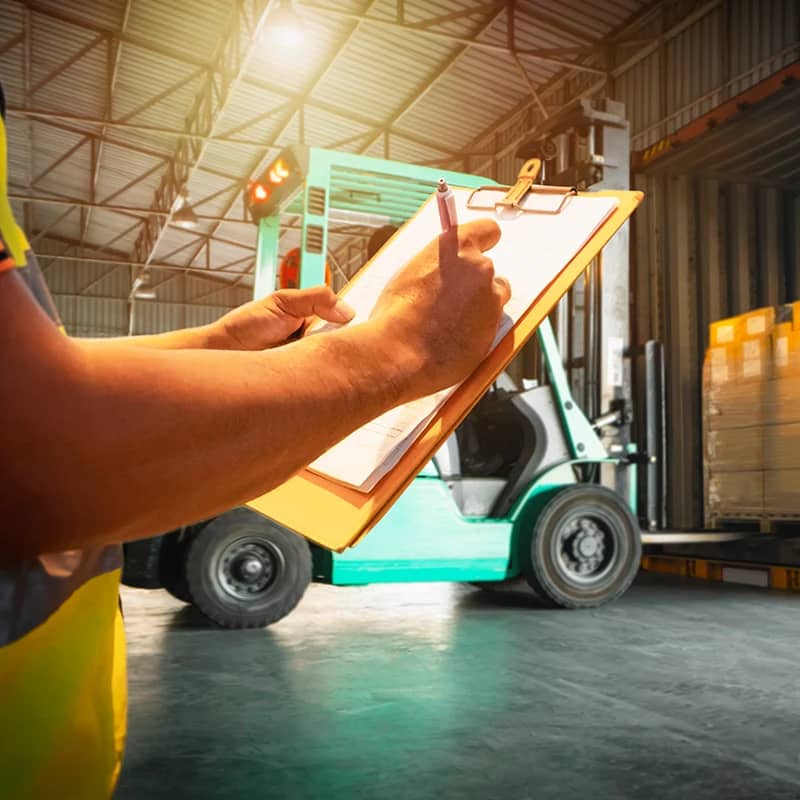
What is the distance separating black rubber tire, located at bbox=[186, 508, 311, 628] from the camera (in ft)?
15.2

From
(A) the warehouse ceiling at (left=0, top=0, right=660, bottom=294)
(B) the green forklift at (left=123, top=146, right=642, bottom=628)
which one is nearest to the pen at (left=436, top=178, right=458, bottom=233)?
(B) the green forklift at (left=123, top=146, right=642, bottom=628)

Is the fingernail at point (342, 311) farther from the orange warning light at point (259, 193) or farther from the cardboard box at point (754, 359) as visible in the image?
the cardboard box at point (754, 359)

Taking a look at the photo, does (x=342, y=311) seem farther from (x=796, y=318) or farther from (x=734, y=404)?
(x=734, y=404)

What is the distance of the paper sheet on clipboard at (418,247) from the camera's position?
1.09 m

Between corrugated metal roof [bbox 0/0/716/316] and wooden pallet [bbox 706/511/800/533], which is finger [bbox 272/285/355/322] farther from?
corrugated metal roof [bbox 0/0/716/316]

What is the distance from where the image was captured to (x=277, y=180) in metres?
5.25

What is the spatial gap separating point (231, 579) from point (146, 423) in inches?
172

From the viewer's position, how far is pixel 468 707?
306cm

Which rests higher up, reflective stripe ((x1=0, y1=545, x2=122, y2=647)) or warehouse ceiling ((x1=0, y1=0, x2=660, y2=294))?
warehouse ceiling ((x1=0, y1=0, x2=660, y2=294))

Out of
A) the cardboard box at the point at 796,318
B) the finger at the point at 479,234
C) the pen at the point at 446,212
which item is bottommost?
the finger at the point at 479,234

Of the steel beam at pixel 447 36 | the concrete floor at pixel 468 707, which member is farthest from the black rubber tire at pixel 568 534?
the steel beam at pixel 447 36

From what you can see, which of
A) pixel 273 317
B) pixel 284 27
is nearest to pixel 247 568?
pixel 273 317

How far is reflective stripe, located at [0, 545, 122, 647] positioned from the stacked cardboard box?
6.32 m

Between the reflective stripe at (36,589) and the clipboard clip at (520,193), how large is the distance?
3.24ft
